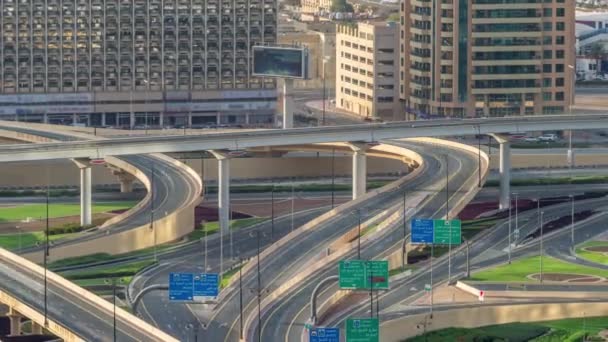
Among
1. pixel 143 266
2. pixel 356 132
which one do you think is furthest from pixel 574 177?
pixel 143 266

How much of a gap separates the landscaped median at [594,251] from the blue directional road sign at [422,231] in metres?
11.8

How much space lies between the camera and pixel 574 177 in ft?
590

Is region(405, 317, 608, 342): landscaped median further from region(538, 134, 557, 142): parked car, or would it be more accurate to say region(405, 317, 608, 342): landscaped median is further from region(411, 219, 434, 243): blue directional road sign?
region(538, 134, 557, 142): parked car

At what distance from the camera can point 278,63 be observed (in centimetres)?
18950

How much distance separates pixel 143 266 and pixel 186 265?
7.93 feet

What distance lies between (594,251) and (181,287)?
35.1 meters

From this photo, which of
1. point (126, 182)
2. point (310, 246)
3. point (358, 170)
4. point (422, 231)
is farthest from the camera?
point (126, 182)

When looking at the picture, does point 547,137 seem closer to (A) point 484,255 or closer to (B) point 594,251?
(B) point 594,251

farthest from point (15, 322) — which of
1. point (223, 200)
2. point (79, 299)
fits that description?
point (223, 200)

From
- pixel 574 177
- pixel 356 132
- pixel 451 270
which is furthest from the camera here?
pixel 574 177

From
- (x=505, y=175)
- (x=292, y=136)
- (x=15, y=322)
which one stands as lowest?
(x=15, y=322)

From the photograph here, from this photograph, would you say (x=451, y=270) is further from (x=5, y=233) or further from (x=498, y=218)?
(x=5, y=233)

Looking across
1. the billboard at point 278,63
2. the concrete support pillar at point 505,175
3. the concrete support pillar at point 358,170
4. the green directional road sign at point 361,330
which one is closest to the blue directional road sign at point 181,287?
the green directional road sign at point 361,330

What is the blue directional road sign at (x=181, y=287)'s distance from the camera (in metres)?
118
